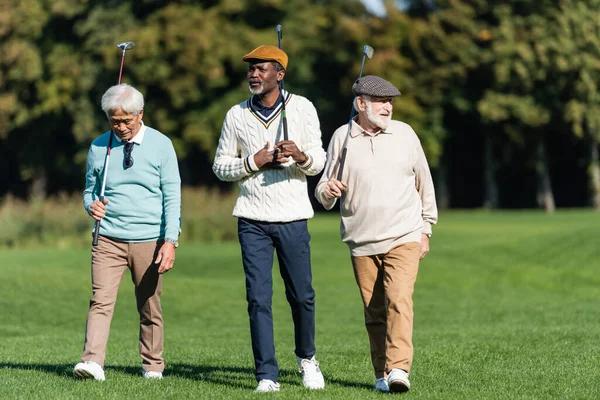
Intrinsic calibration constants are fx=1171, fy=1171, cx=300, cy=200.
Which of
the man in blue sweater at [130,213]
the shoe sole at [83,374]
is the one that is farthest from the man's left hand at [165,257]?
the shoe sole at [83,374]

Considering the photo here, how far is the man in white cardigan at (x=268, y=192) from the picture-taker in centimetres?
817

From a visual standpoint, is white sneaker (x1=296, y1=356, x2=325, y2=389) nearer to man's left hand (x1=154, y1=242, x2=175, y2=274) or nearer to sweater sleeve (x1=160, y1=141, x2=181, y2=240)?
man's left hand (x1=154, y1=242, x2=175, y2=274)

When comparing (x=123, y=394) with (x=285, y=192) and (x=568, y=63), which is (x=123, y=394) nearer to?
(x=285, y=192)

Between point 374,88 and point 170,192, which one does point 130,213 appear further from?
point 374,88

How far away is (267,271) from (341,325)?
8.17 m

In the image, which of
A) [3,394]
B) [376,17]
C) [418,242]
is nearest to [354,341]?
[418,242]

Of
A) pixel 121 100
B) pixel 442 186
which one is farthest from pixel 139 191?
pixel 442 186

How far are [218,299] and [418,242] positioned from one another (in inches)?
444

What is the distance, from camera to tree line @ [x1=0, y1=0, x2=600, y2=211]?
45.9 metres

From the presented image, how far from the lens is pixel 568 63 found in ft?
159

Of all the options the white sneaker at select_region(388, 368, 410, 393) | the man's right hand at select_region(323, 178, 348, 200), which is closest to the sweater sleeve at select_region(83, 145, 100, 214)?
the man's right hand at select_region(323, 178, 348, 200)

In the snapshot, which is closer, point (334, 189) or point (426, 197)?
point (334, 189)

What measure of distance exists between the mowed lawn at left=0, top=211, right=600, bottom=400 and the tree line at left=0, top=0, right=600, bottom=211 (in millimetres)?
14526

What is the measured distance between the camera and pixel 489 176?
54656mm
